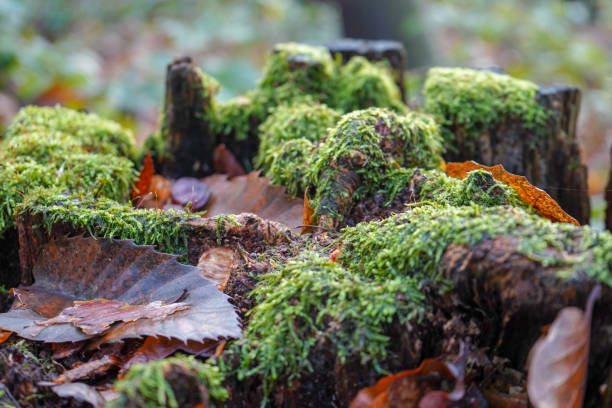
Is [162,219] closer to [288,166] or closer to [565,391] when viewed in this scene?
[288,166]

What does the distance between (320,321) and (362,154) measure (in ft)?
2.90

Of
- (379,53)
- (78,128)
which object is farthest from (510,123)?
(78,128)

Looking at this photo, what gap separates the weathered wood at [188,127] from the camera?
122 inches

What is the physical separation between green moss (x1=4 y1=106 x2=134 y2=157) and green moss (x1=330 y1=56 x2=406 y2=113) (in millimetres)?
1252

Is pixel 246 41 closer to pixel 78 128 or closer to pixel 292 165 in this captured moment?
pixel 78 128

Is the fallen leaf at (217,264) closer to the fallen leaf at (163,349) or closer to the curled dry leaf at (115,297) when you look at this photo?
the curled dry leaf at (115,297)

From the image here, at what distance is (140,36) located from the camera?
10.5 metres

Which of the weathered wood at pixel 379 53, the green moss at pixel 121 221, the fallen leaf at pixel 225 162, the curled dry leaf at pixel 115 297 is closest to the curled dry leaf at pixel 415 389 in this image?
the curled dry leaf at pixel 115 297

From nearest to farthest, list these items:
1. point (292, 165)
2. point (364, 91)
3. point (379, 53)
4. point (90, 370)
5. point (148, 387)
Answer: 1. point (148, 387)
2. point (90, 370)
3. point (292, 165)
4. point (364, 91)
5. point (379, 53)

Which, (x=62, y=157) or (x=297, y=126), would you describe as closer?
(x=62, y=157)

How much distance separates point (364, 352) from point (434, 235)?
0.38 meters

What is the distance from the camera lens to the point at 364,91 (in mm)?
3113

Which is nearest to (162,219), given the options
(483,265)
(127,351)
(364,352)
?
(127,351)

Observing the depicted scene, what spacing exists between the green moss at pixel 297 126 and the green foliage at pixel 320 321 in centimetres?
119
